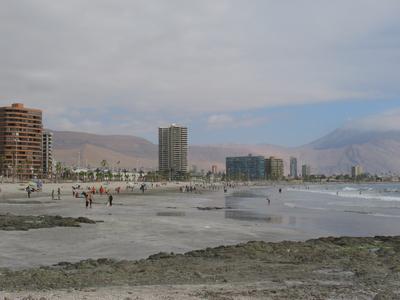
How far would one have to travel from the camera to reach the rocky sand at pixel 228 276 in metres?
11.4

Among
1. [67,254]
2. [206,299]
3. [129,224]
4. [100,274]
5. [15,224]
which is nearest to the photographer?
[206,299]

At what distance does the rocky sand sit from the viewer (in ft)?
37.4

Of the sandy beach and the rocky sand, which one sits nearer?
the rocky sand

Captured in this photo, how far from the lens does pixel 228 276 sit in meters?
13.8

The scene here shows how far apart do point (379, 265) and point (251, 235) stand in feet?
36.8

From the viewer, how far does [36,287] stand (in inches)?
466

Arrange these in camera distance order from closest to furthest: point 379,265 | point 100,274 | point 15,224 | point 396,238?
1. point 100,274
2. point 379,265
3. point 396,238
4. point 15,224

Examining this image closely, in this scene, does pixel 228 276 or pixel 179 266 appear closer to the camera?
pixel 228 276

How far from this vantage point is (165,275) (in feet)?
45.3

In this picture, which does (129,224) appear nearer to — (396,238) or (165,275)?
(396,238)

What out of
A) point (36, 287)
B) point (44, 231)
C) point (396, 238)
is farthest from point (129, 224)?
point (36, 287)

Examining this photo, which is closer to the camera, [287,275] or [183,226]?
[287,275]

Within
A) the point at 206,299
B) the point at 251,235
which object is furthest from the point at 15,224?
the point at 206,299

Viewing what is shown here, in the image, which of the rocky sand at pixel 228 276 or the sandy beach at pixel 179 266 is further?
the sandy beach at pixel 179 266
